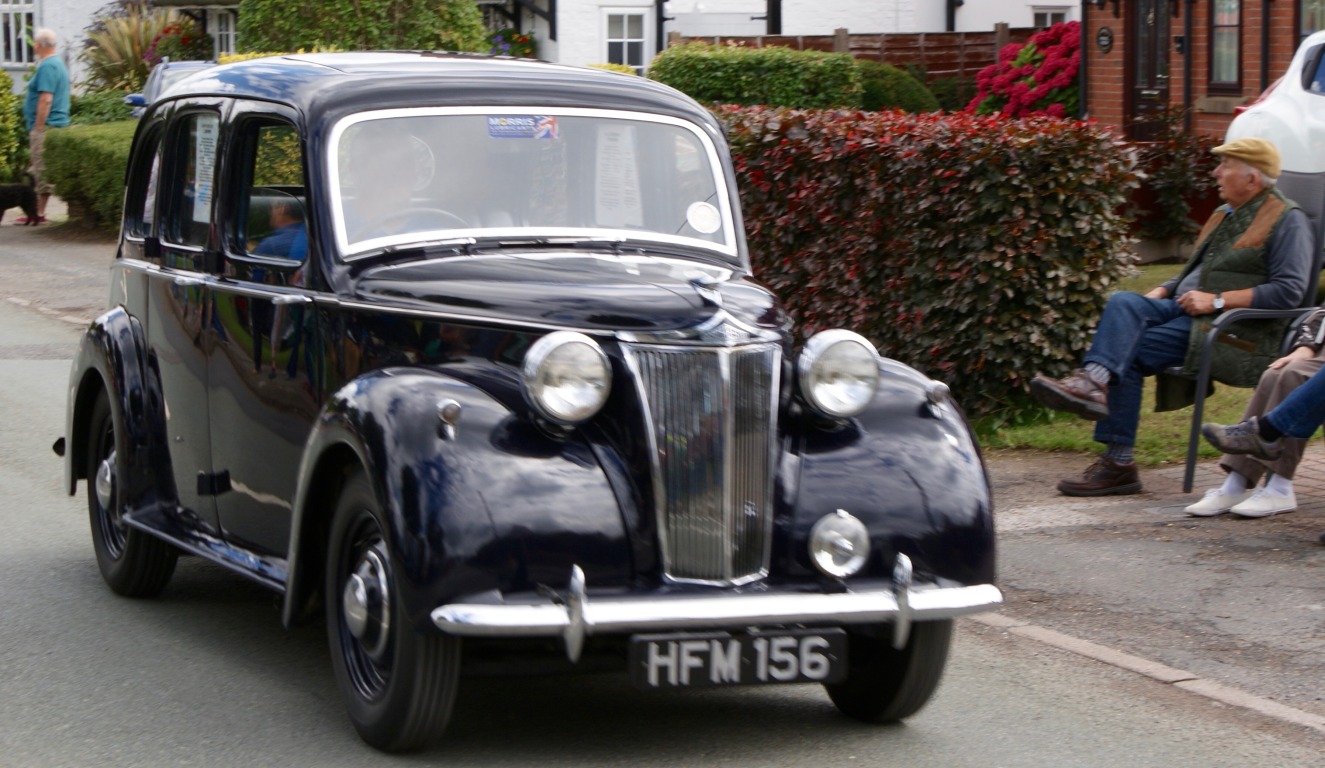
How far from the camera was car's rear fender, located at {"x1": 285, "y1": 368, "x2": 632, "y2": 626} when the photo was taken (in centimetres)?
462

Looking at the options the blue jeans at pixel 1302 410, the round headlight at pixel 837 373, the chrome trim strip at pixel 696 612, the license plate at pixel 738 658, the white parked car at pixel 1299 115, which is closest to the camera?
the chrome trim strip at pixel 696 612

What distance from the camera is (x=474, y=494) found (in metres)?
4.68

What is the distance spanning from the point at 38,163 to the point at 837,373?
65.8ft

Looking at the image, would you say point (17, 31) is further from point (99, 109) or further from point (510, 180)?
point (510, 180)

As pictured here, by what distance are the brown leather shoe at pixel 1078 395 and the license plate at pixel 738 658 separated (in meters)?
3.55

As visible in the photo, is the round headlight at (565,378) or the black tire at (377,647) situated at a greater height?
the round headlight at (565,378)

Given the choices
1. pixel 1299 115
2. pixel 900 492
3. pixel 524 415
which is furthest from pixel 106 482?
pixel 1299 115

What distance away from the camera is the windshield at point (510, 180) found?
5.73 meters

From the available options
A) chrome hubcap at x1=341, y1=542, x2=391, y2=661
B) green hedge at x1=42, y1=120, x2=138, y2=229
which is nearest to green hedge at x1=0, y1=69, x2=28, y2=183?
green hedge at x1=42, y1=120, x2=138, y2=229

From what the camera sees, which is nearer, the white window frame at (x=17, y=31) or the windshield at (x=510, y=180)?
the windshield at (x=510, y=180)

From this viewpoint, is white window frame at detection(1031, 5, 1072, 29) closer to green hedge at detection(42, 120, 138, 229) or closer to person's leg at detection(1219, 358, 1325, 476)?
green hedge at detection(42, 120, 138, 229)

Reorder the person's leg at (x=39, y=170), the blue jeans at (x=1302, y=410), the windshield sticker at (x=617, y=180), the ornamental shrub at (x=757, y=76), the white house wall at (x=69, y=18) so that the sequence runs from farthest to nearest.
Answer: the white house wall at (x=69, y=18), the person's leg at (x=39, y=170), the ornamental shrub at (x=757, y=76), the blue jeans at (x=1302, y=410), the windshield sticker at (x=617, y=180)

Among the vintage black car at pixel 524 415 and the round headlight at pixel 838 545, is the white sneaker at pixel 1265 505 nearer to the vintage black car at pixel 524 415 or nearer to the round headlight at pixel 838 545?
the vintage black car at pixel 524 415

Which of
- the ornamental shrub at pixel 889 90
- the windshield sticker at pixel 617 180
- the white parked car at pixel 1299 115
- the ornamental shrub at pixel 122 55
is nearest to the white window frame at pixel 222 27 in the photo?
the ornamental shrub at pixel 122 55
